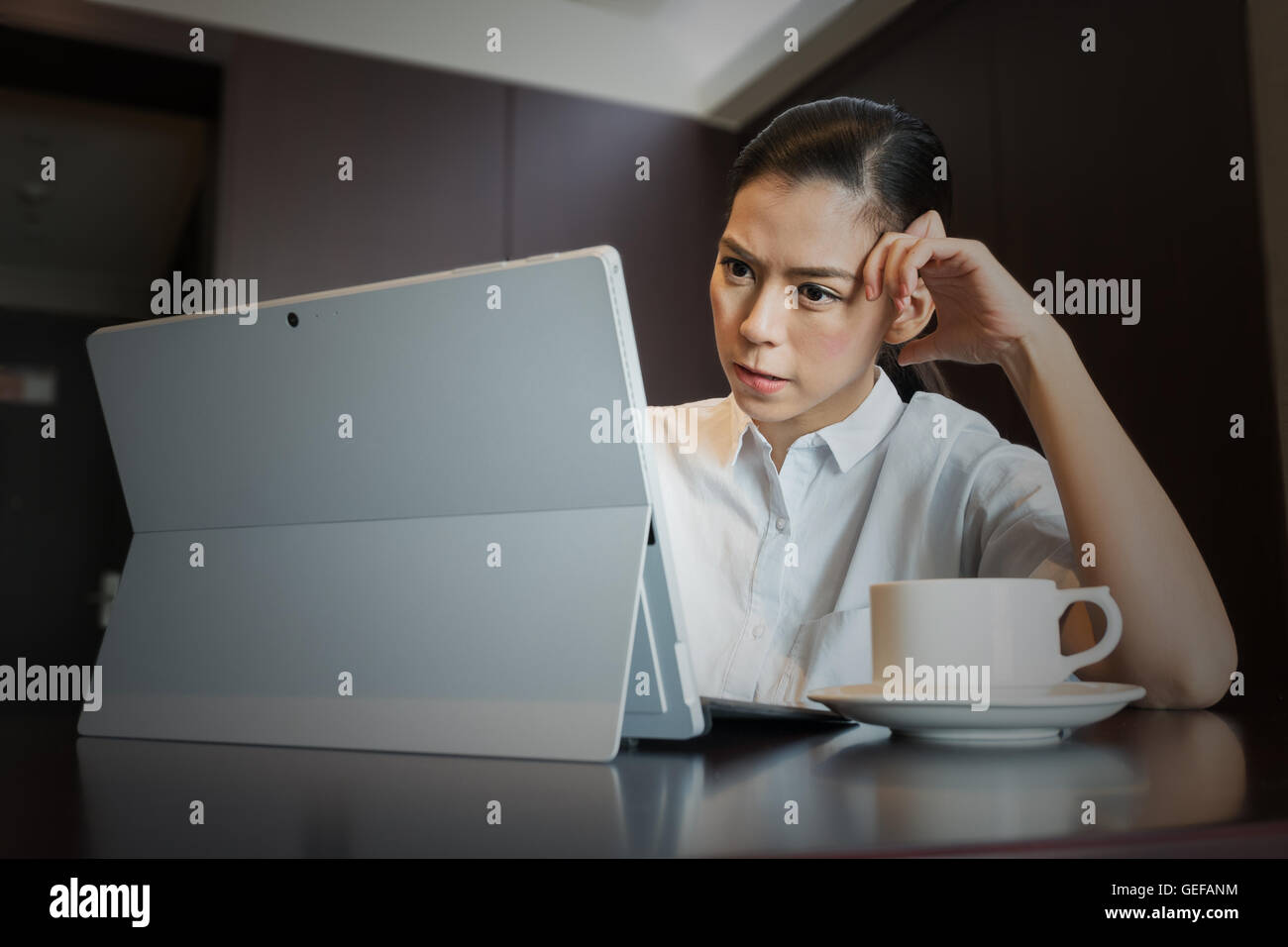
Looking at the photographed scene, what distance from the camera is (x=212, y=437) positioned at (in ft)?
2.34

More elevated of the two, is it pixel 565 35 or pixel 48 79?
pixel 565 35

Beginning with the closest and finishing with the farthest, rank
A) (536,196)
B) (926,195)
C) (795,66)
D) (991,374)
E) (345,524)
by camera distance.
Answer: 1. (345,524)
2. (926,195)
3. (991,374)
4. (795,66)
5. (536,196)

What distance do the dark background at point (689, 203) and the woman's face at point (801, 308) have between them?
1.33 feet

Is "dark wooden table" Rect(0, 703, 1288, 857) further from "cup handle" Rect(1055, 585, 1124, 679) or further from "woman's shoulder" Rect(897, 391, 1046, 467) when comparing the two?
"woman's shoulder" Rect(897, 391, 1046, 467)

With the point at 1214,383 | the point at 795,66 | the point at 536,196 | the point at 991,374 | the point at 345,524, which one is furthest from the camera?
the point at 536,196

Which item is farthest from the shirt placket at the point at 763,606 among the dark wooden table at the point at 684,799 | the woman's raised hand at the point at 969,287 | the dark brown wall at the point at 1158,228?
the dark wooden table at the point at 684,799

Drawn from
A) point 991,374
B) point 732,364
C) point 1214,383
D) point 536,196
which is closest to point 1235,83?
point 1214,383

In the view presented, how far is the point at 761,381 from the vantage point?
1533mm

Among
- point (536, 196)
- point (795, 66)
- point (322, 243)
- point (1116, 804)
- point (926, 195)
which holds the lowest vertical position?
point (1116, 804)

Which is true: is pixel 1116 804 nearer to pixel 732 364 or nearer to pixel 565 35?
pixel 732 364

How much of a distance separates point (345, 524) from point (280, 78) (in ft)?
8.14

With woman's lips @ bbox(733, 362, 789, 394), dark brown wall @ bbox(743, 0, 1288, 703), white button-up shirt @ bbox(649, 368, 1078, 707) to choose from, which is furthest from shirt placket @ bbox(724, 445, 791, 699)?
dark brown wall @ bbox(743, 0, 1288, 703)

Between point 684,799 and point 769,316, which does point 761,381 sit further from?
point 684,799

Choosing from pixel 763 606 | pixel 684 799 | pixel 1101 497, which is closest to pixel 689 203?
pixel 763 606
